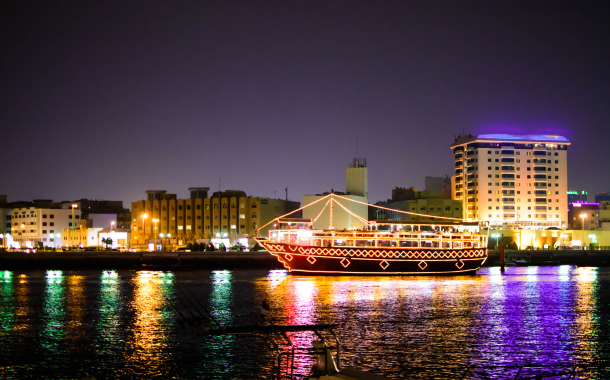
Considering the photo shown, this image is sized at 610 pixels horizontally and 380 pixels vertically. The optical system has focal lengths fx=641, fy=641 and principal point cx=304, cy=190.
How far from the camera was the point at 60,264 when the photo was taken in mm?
91812

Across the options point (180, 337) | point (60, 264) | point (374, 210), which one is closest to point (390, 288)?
point (180, 337)

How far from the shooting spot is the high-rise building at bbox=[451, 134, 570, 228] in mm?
147000

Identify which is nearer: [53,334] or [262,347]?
[262,347]

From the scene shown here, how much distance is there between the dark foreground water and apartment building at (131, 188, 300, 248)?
2453 inches

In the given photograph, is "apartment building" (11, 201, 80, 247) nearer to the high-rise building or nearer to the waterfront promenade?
the waterfront promenade

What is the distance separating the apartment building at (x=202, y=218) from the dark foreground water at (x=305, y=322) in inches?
2453

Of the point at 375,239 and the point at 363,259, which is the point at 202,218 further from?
the point at 363,259

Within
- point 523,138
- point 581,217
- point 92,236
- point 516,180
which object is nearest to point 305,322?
point 92,236

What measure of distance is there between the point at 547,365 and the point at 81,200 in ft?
548

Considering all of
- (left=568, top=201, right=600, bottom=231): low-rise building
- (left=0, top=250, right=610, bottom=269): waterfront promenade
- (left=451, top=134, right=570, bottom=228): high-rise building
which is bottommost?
(left=0, top=250, right=610, bottom=269): waterfront promenade

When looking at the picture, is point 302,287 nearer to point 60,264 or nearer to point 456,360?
point 456,360

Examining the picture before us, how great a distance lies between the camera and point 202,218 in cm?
12138

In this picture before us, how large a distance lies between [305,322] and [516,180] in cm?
12767

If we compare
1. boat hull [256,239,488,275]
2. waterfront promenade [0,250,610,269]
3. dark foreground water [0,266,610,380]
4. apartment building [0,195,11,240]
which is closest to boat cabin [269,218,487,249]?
boat hull [256,239,488,275]
